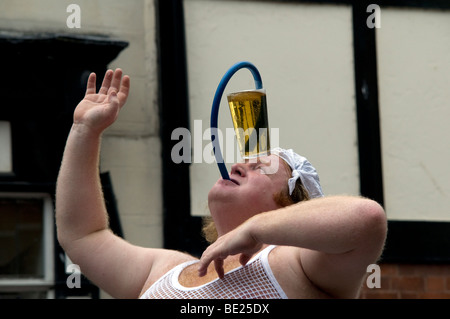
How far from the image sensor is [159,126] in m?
5.90

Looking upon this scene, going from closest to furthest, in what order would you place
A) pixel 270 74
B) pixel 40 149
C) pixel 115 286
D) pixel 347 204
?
pixel 347 204
pixel 115 286
pixel 40 149
pixel 270 74

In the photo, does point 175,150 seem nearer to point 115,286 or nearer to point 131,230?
point 131,230

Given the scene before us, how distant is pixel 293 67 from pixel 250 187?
329 cm

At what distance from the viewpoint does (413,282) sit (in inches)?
238

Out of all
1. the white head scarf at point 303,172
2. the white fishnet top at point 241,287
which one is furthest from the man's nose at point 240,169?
the white fishnet top at point 241,287

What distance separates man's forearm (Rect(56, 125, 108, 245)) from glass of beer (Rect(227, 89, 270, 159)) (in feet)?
1.36

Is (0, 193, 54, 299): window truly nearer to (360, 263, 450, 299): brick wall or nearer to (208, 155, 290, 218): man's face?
(360, 263, 450, 299): brick wall

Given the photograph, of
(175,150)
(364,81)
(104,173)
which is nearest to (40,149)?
(104,173)

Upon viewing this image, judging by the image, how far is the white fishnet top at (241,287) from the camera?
265 cm

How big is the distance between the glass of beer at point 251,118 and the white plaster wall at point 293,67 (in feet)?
9.45

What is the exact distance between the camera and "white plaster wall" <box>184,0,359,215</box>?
19.6ft

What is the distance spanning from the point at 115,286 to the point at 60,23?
10.1 ft

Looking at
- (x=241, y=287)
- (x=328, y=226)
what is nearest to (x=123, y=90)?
(x=241, y=287)
